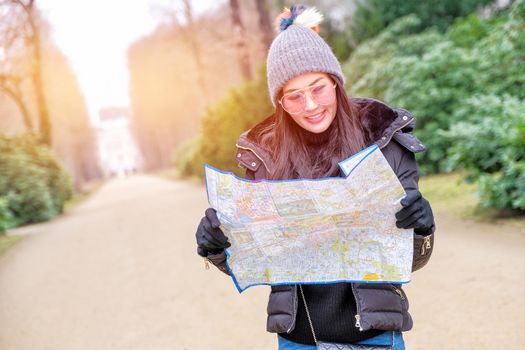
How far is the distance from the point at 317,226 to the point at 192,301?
3.75 meters

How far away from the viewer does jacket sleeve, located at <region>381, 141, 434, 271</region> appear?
1650mm

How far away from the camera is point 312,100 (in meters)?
1.83

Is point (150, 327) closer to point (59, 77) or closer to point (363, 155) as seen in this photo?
point (363, 155)

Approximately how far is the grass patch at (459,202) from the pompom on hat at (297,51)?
14.1 ft

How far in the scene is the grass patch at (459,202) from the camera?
6.00 meters

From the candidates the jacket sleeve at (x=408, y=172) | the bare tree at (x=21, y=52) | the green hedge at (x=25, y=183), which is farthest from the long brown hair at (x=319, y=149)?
the bare tree at (x=21, y=52)

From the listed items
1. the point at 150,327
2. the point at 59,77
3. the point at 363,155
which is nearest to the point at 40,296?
the point at 150,327

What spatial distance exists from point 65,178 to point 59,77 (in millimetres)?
13189

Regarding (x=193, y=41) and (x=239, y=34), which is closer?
(x=239, y=34)

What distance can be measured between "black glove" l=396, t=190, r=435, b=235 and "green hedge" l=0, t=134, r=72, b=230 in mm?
14159

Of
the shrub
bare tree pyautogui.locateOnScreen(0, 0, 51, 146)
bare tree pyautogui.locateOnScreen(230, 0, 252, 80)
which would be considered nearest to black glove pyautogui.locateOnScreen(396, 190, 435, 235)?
the shrub

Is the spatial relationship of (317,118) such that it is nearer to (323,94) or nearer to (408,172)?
(323,94)

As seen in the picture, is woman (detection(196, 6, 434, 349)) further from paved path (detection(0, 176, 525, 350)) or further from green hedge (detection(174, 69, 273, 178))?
green hedge (detection(174, 69, 273, 178))

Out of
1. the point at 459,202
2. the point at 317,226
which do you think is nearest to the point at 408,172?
the point at 317,226
